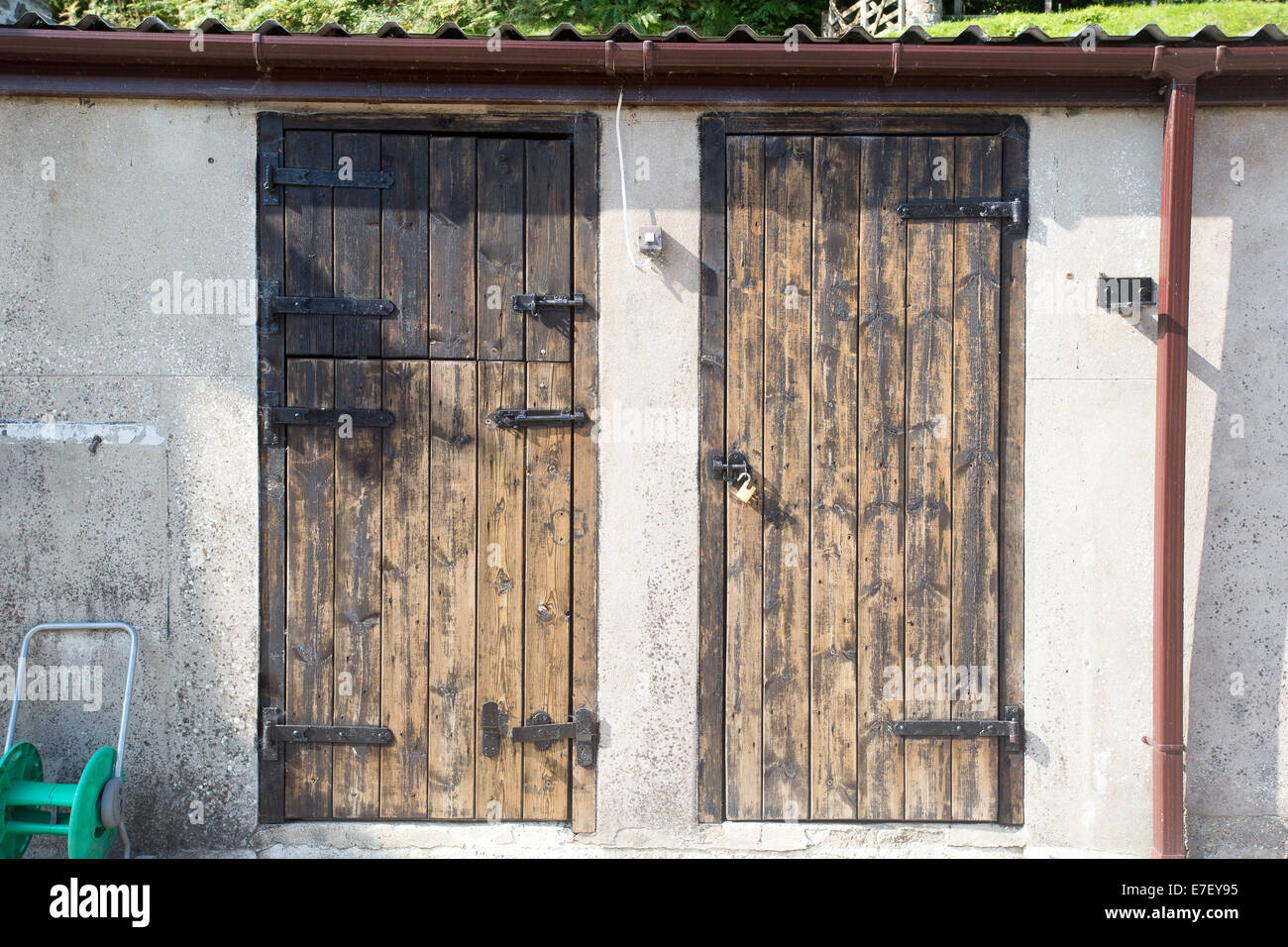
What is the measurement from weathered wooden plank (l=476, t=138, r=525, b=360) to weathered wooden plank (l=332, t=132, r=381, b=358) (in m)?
0.45

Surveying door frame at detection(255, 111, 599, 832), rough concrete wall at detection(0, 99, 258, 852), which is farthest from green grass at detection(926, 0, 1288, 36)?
rough concrete wall at detection(0, 99, 258, 852)

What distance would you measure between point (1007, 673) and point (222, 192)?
4.02m

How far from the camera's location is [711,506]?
146 inches

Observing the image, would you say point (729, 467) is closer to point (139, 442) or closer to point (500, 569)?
point (500, 569)

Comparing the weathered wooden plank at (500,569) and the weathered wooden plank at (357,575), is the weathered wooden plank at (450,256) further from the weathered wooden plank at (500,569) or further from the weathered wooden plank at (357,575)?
the weathered wooden plank at (357,575)

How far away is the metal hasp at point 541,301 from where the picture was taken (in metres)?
3.65

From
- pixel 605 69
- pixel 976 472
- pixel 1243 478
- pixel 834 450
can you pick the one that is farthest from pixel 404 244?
pixel 1243 478

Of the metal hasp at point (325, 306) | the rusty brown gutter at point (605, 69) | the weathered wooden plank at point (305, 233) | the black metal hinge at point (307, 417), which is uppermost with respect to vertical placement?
the rusty brown gutter at point (605, 69)

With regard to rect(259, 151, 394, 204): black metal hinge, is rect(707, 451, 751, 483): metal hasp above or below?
below

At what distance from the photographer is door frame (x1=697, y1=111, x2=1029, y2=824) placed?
12.1 ft

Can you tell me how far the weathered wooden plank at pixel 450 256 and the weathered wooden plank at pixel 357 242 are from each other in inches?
9.6

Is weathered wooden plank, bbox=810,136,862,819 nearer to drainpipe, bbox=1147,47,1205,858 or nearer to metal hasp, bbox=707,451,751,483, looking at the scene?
metal hasp, bbox=707,451,751,483

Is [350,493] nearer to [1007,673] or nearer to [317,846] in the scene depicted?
[317,846]

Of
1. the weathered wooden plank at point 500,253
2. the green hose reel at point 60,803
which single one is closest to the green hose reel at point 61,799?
the green hose reel at point 60,803
